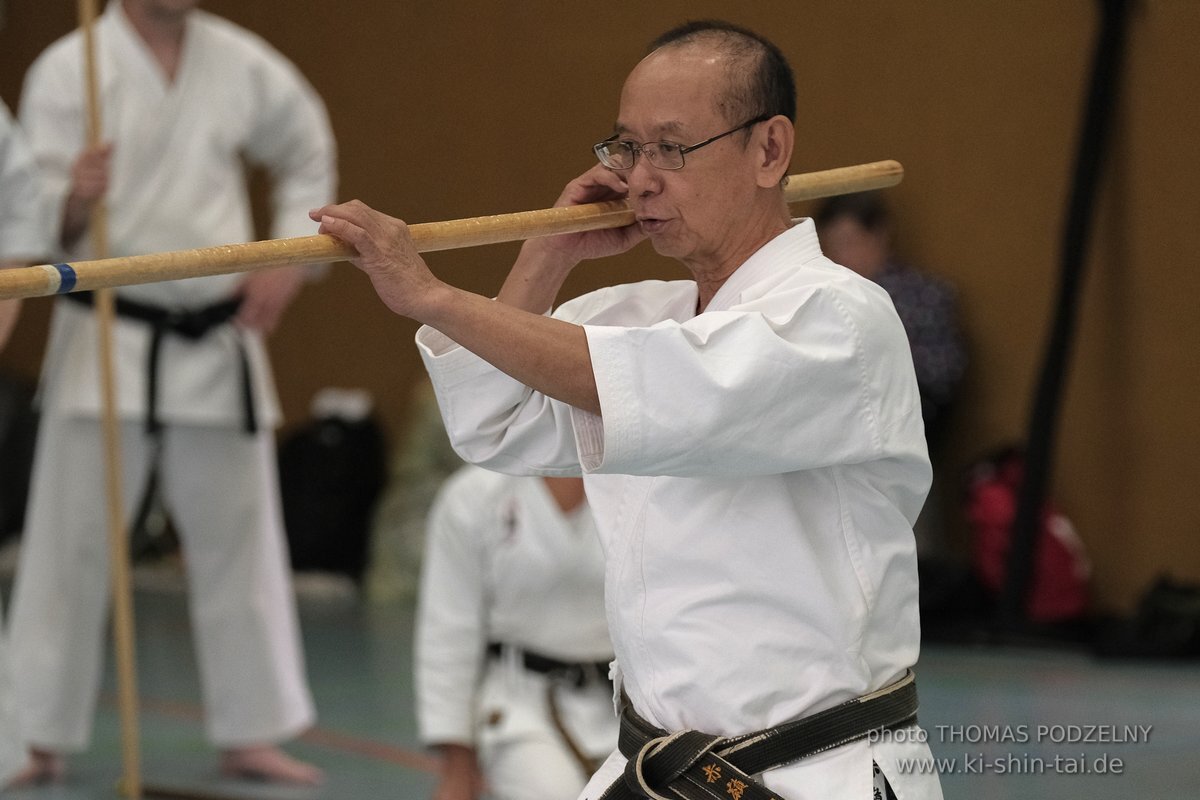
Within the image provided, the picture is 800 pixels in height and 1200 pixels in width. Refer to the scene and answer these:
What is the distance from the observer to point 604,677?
3.19 meters

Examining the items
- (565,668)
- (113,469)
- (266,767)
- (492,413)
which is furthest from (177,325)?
(492,413)

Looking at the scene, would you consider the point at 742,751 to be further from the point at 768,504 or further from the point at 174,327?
the point at 174,327

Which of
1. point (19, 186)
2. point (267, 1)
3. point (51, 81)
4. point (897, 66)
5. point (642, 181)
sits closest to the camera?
point (642, 181)

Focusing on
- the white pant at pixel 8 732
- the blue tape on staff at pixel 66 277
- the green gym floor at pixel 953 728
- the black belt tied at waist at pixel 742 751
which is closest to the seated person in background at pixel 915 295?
the green gym floor at pixel 953 728

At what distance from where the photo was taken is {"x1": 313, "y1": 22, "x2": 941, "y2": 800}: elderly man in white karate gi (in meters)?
1.75

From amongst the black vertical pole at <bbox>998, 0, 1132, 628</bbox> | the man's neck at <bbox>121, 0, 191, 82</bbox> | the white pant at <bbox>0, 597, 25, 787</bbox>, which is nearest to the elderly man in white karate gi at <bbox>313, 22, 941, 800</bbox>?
the white pant at <bbox>0, 597, 25, 787</bbox>

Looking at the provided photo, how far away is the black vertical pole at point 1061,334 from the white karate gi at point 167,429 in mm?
2592

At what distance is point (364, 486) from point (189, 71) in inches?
144

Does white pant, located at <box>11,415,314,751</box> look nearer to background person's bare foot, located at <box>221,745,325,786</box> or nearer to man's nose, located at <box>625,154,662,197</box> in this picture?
background person's bare foot, located at <box>221,745,325,786</box>

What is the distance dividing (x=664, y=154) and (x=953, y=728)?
2.58 meters

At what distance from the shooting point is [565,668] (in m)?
3.21

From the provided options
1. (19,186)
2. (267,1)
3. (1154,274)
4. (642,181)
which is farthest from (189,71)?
(1154,274)

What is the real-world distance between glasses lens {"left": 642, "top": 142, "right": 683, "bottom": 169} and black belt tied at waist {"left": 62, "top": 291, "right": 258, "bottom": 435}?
237cm

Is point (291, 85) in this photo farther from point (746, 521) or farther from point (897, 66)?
point (746, 521)
